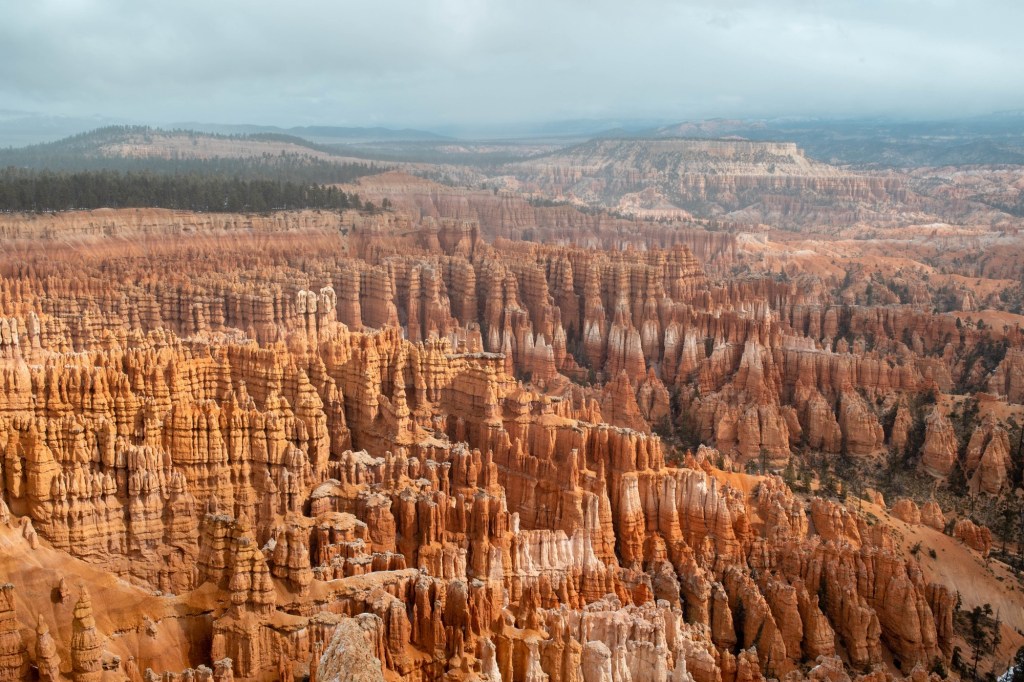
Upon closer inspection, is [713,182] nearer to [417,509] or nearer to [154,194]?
[154,194]

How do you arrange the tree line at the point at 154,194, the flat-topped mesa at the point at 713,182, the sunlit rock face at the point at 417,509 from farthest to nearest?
→ the flat-topped mesa at the point at 713,182 < the tree line at the point at 154,194 < the sunlit rock face at the point at 417,509

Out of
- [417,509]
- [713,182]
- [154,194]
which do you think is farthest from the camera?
[713,182]

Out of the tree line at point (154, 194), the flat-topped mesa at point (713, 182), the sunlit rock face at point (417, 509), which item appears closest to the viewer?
the sunlit rock face at point (417, 509)

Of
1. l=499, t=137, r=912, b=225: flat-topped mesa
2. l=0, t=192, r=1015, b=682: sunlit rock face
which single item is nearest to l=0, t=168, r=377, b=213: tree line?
l=0, t=192, r=1015, b=682: sunlit rock face

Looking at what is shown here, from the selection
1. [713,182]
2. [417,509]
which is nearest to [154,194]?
[417,509]

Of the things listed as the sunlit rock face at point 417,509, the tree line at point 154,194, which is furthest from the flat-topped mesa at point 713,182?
the sunlit rock face at point 417,509

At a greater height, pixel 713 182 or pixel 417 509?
pixel 713 182

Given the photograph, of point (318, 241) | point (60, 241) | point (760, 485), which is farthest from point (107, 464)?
point (318, 241)

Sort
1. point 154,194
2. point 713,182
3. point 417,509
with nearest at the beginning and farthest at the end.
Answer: point 417,509 < point 154,194 < point 713,182

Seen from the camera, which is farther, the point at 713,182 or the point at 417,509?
the point at 713,182

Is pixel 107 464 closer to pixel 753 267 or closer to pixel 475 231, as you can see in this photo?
pixel 475 231

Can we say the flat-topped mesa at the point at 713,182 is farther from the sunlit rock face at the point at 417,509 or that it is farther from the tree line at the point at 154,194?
the sunlit rock face at the point at 417,509
